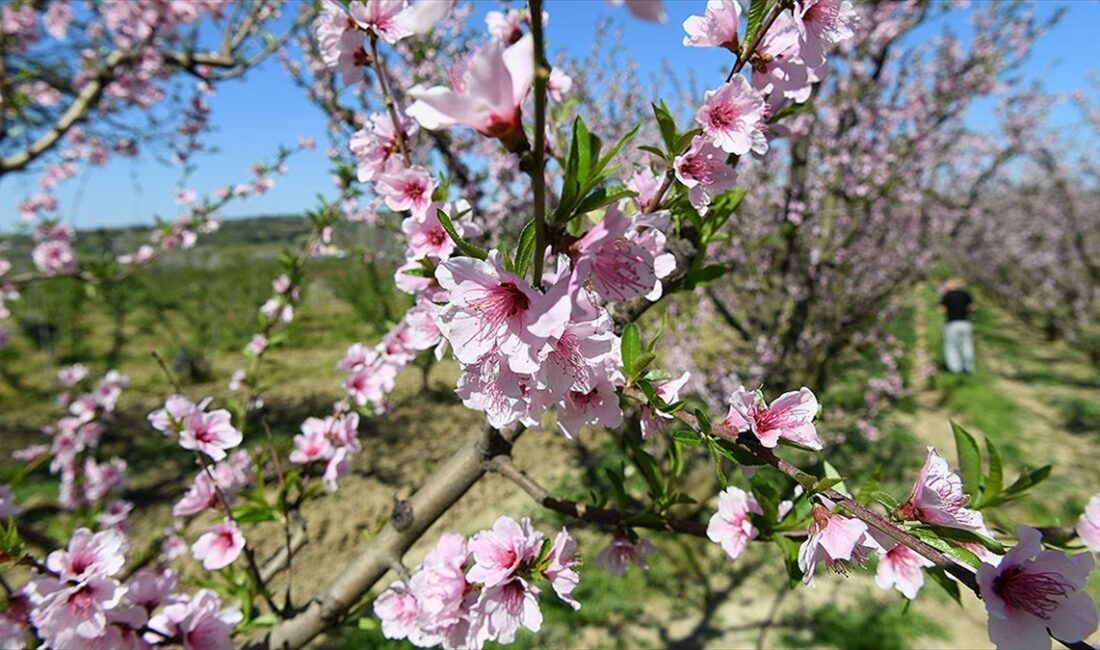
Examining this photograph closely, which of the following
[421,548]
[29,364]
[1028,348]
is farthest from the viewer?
[1028,348]

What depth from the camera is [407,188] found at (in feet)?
3.24

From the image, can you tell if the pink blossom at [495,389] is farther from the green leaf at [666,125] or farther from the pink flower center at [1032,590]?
the pink flower center at [1032,590]

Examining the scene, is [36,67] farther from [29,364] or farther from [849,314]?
[29,364]

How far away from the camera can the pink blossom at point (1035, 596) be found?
2.11 feet

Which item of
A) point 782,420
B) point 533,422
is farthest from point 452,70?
point 782,420

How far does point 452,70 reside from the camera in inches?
36.2

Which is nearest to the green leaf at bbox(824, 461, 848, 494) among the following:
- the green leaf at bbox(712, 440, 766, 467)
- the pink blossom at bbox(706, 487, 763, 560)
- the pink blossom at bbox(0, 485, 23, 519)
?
the green leaf at bbox(712, 440, 766, 467)

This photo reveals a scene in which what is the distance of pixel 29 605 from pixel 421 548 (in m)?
3.51

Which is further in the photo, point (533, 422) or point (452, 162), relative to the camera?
point (452, 162)

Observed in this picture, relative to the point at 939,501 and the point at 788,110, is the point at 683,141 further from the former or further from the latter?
the point at 939,501

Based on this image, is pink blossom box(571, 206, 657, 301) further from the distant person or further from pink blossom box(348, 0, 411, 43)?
the distant person

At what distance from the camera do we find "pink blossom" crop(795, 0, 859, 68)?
78 cm

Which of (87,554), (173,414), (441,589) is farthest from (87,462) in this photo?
(441,589)

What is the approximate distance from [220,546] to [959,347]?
11.8 meters
